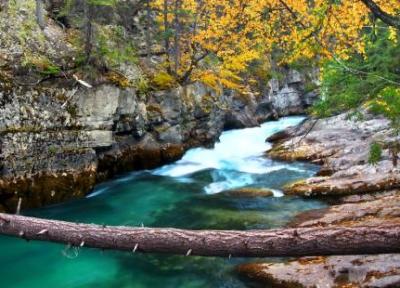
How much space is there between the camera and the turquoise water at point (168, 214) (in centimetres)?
1068

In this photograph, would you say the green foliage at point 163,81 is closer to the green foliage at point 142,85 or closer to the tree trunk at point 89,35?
A: the green foliage at point 142,85

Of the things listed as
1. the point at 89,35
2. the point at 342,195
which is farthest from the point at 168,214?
the point at 89,35

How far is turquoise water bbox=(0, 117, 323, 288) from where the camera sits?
10.7 metres

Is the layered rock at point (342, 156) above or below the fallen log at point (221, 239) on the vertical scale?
below

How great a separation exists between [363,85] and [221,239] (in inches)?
224

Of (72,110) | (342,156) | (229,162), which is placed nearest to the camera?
(72,110)

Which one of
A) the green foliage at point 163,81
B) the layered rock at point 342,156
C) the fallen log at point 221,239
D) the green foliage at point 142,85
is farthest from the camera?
the green foliage at point 163,81

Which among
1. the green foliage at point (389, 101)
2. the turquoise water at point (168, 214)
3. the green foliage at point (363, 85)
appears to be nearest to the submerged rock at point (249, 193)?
the turquoise water at point (168, 214)

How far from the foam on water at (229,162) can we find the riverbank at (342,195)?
3.91 feet

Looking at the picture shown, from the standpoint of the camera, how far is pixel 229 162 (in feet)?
76.1

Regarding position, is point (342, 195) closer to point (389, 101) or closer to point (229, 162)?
point (389, 101)

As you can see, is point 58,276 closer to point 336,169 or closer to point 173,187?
point 173,187

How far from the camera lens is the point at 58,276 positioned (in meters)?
11.0

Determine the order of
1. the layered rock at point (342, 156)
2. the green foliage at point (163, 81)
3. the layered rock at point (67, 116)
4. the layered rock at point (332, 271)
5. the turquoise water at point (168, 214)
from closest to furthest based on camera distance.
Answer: the layered rock at point (332, 271), the turquoise water at point (168, 214), the layered rock at point (67, 116), the layered rock at point (342, 156), the green foliage at point (163, 81)
